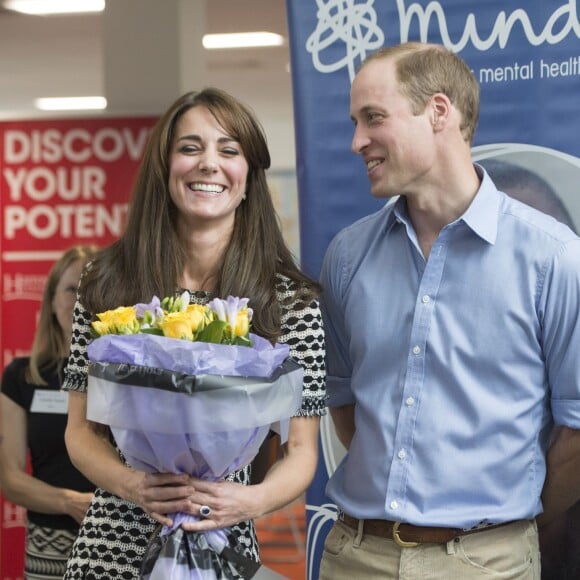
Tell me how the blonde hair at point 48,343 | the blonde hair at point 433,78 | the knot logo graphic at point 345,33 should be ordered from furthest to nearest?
the blonde hair at point 48,343, the knot logo graphic at point 345,33, the blonde hair at point 433,78

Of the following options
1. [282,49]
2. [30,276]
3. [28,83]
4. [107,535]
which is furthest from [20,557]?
[107,535]

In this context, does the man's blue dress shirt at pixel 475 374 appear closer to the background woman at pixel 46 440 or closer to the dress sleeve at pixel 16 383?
the background woman at pixel 46 440

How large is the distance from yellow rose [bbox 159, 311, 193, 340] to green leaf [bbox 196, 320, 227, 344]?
23 millimetres

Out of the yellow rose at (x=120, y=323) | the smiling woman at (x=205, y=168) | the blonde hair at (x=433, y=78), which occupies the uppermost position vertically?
the blonde hair at (x=433, y=78)

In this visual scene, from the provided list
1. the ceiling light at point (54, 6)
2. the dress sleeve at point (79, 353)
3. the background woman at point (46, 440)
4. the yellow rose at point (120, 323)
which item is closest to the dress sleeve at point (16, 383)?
the background woman at point (46, 440)

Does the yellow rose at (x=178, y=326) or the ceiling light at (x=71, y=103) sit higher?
the ceiling light at (x=71, y=103)

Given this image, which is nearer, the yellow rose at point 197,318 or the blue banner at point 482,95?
the yellow rose at point 197,318

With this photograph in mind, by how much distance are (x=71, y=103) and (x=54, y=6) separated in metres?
0.52

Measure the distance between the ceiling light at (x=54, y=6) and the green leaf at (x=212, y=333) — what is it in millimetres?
4166

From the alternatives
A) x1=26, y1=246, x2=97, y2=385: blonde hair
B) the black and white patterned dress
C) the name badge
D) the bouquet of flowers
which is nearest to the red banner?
x1=26, y1=246, x2=97, y2=385: blonde hair

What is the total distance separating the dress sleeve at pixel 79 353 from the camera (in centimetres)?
229

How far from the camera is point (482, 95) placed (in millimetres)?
2688

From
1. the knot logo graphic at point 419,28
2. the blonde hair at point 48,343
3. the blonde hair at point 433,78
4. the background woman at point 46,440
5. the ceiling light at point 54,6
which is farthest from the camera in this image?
the ceiling light at point 54,6

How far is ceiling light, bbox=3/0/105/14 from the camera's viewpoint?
5598mm
